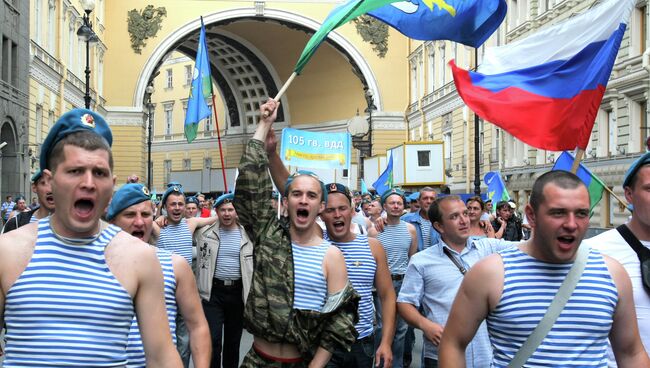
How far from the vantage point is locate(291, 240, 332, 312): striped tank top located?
464cm

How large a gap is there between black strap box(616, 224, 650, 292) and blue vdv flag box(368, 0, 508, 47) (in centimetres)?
294

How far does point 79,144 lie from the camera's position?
286 centimetres

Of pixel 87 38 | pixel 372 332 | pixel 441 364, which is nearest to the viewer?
pixel 441 364

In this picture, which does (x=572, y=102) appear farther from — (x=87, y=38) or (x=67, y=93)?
(x=67, y=93)

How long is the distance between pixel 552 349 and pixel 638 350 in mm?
424

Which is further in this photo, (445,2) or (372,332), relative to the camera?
(445,2)

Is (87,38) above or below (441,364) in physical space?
above

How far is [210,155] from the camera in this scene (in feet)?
207

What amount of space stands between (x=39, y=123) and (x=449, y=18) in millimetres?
26769

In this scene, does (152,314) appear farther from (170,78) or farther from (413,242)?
(170,78)

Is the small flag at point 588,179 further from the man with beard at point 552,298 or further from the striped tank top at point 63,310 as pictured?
the striped tank top at point 63,310

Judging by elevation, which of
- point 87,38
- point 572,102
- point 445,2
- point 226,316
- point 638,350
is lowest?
point 226,316

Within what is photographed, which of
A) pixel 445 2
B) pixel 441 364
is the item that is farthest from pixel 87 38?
pixel 441 364

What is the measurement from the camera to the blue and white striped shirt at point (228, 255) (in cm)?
827
